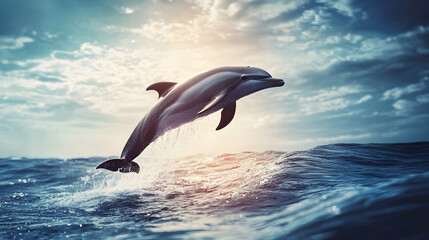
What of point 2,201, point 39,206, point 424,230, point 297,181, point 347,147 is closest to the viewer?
point 424,230

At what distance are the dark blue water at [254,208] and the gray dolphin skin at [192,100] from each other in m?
0.86

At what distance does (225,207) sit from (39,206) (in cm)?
577

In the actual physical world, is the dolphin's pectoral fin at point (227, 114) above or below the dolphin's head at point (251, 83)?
below

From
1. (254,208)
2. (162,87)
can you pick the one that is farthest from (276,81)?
(254,208)

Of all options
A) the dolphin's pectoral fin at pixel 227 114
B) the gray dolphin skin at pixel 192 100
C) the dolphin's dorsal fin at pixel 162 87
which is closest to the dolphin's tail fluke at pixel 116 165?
the gray dolphin skin at pixel 192 100

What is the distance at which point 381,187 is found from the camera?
5.79 m

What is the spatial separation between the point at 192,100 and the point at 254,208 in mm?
3331

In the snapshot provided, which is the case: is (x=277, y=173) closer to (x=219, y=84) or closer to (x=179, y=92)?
(x=219, y=84)

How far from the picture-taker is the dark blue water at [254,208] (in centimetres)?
420

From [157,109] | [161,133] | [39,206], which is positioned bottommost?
[39,206]

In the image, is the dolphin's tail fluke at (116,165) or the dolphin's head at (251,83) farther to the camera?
the dolphin's tail fluke at (116,165)

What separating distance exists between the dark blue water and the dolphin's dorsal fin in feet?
6.70

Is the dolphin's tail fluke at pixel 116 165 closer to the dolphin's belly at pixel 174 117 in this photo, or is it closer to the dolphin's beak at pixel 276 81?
the dolphin's belly at pixel 174 117

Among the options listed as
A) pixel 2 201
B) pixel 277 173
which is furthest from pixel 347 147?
pixel 2 201
